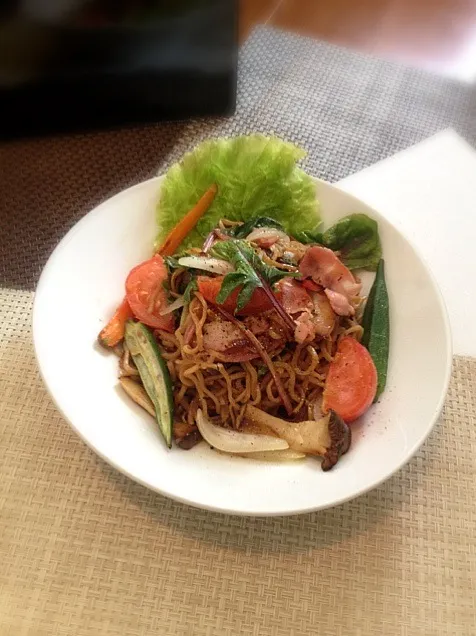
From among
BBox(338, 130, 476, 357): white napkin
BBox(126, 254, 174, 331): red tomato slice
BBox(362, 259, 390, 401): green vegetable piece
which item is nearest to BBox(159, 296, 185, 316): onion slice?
BBox(126, 254, 174, 331): red tomato slice

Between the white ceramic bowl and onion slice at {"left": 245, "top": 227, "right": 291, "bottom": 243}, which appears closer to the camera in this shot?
the white ceramic bowl

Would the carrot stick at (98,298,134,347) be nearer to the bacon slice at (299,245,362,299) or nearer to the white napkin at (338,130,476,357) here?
the bacon slice at (299,245,362,299)

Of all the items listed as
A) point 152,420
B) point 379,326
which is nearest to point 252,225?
point 379,326

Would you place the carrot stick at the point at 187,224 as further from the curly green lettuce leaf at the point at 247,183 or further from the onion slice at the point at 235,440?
the onion slice at the point at 235,440

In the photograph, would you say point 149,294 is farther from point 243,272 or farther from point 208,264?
point 243,272

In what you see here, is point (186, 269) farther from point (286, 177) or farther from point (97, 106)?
point (97, 106)

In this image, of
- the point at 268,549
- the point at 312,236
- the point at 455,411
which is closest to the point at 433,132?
the point at 312,236
